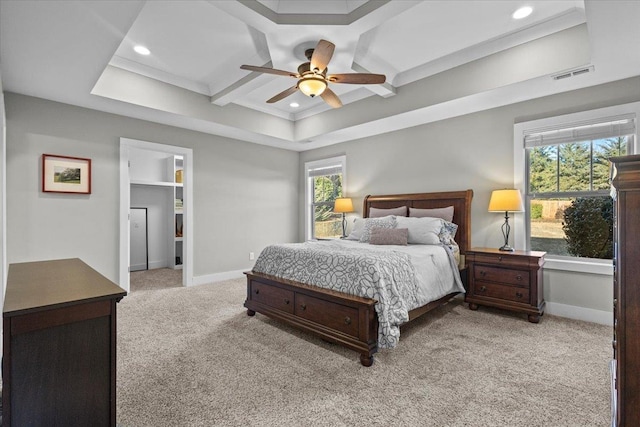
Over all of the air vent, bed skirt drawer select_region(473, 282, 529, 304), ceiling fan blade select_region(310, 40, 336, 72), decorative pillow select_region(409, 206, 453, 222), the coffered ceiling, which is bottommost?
bed skirt drawer select_region(473, 282, 529, 304)

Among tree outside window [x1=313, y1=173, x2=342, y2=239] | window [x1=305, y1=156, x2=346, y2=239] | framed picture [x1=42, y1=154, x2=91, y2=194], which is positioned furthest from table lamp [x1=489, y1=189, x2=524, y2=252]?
framed picture [x1=42, y1=154, x2=91, y2=194]

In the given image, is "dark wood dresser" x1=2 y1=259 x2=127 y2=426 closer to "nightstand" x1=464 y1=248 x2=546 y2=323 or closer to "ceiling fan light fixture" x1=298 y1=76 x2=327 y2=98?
"ceiling fan light fixture" x1=298 y1=76 x2=327 y2=98

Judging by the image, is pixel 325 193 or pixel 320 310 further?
pixel 325 193

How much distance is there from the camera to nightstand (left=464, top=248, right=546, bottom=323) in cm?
318

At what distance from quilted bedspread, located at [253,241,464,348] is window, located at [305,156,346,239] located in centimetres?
287

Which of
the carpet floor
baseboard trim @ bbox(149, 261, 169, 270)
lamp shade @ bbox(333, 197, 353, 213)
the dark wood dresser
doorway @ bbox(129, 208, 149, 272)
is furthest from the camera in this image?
baseboard trim @ bbox(149, 261, 169, 270)

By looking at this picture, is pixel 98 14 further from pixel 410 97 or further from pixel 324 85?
pixel 410 97

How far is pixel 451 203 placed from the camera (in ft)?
13.8

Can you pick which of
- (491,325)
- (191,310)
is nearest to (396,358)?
(491,325)

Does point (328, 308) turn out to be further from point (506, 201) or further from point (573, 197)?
point (573, 197)

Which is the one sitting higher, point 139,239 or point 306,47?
point 306,47

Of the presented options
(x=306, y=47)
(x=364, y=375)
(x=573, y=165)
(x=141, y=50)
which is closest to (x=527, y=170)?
(x=573, y=165)

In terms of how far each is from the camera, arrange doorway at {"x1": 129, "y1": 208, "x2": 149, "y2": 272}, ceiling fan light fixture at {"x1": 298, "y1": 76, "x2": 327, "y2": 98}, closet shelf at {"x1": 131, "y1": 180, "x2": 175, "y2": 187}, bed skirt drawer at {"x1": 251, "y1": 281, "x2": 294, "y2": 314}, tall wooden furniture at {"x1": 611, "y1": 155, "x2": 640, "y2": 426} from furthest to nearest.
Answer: doorway at {"x1": 129, "y1": 208, "x2": 149, "y2": 272} < closet shelf at {"x1": 131, "y1": 180, "x2": 175, "y2": 187} < bed skirt drawer at {"x1": 251, "y1": 281, "x2": 294, "y2": 314} < ceiling fan light fixture at {"x1": 298, "y1": 76, "x2": 327, "y2": 98} < tall wooden furniture at {"x1": 611, "y1": 155, "x2": 640, "y2": 426}

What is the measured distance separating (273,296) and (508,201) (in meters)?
2.76
